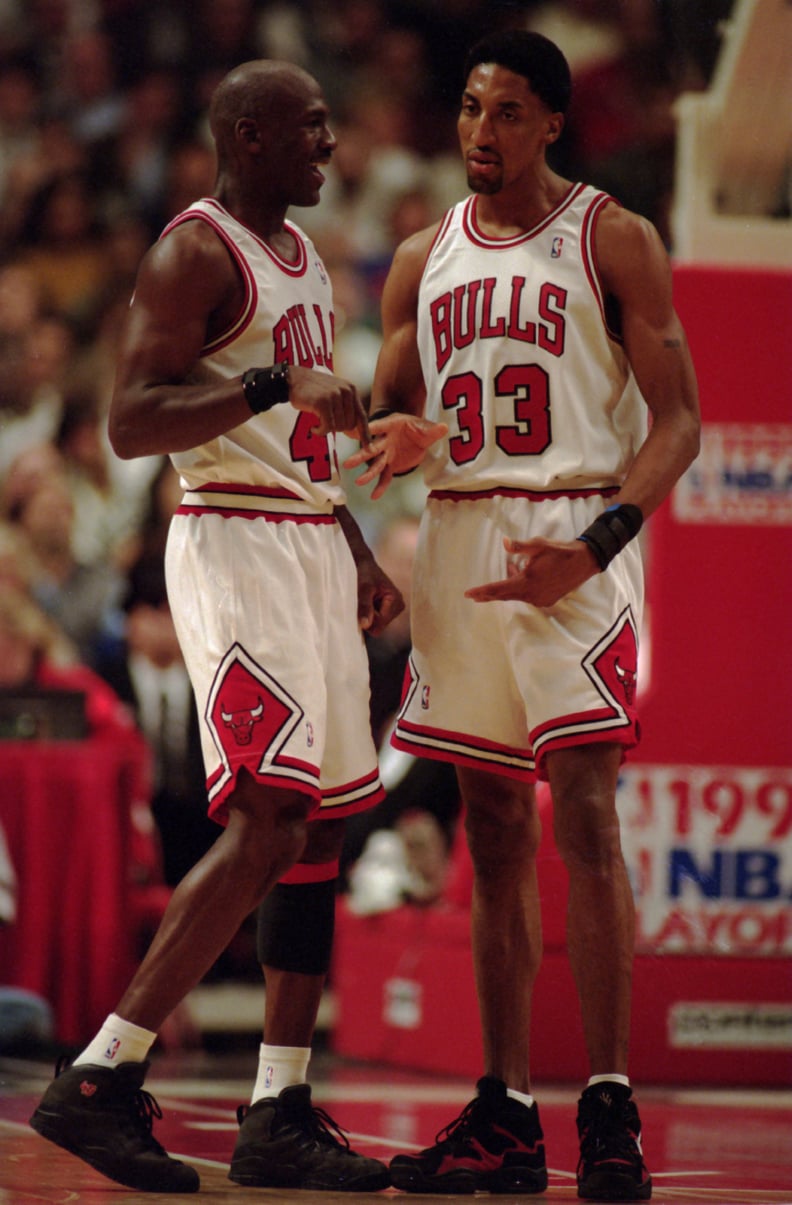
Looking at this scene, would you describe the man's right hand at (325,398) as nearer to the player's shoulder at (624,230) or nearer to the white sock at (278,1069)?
the player's shoulder at (624,230)

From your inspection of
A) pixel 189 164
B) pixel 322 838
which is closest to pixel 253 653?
pixel 322 838

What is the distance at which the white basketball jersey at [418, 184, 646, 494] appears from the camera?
3.43 metres

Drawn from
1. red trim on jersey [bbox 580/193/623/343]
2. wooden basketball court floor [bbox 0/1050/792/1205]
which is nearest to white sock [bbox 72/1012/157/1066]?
wooden basketball court floor [bbox 0/1050/792/1205]

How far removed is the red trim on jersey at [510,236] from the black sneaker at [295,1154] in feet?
5.35

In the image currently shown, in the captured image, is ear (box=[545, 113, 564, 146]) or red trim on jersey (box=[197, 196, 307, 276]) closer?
red trim on jersey (box=[197, 196, 307, 276])

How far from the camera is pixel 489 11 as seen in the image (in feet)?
26.6

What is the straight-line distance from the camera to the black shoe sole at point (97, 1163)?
9.67 ft

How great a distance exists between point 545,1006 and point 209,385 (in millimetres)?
2544

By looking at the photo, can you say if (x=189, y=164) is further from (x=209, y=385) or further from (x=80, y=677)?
(x=209, y=385)

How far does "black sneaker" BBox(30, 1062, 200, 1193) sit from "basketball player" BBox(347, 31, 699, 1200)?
48cm

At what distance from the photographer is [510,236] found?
353 centimetres

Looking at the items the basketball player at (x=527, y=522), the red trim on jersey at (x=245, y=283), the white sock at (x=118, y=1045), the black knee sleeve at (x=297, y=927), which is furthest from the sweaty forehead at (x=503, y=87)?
the white sock at (x=118, y=1045)

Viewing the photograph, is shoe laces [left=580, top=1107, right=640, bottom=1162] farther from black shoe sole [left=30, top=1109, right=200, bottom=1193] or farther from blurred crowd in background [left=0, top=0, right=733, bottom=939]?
blurred crowd in background [left=0, top=0, right=733, bottom=939]

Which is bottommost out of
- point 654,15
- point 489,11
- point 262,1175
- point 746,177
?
point 262,1175
